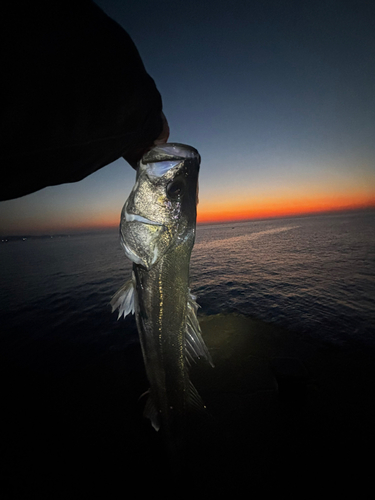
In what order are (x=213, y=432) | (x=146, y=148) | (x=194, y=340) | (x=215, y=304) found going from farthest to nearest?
(x=215, y=304) → (x=213, y=432) → (x=194, y=340) → (x=146, y=148)

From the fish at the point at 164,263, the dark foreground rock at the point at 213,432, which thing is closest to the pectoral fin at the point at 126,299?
the fish at the point at 164,263

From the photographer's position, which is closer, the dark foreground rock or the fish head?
the fish head

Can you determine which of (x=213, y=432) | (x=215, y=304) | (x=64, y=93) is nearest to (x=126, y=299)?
(x=64, y=93)

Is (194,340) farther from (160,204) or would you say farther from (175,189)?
(175,189)

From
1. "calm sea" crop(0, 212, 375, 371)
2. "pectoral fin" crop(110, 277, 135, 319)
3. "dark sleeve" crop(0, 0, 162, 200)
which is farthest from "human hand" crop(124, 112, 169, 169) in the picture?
"calm sea" crop(0, 212, 375, 371)

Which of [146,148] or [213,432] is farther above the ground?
[146,148]

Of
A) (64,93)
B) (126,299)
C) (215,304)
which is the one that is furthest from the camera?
(215,304)

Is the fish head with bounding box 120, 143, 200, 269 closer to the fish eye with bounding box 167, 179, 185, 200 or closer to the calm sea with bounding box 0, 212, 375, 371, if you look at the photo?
the fish eye with bounding box 167, 179, 185, 200
